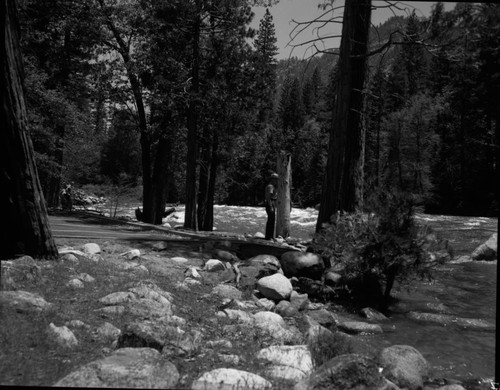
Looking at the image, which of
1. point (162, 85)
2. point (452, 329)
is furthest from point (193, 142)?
point (452, 329)

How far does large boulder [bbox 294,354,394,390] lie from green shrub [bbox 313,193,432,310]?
3748mm

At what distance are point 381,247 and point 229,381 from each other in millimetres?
4371

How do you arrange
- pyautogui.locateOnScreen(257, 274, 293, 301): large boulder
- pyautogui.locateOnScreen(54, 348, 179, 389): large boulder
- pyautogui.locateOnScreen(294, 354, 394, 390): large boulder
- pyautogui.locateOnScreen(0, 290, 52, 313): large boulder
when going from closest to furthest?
pyautogui.locateOnScreen(54, 348, 179, 389): large boulder, pyautogui.locateOnScreen(294, 354, 394, 390): large boulder, pyautogui.locateOnScreen(0, 290, 52, 313): large boulder, pyautogui.locateOnScreen(257, 274, 293, 301): large boulder

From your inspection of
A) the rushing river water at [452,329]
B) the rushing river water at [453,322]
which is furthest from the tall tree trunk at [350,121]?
the rushing river water at [452,329]

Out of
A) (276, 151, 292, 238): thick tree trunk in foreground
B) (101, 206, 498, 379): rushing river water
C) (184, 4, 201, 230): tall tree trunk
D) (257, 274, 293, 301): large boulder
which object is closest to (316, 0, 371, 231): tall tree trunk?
(101, 206, 498, 379): rushing river water

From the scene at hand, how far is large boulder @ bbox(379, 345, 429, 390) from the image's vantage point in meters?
4.09

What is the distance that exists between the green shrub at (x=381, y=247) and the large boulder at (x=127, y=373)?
4525 millimetres

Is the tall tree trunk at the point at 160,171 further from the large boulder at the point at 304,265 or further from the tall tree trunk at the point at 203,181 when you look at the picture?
Answer: the large boulder at the point at 304,265

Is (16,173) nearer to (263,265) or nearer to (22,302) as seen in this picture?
(22,302)

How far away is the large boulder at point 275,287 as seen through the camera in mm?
6789

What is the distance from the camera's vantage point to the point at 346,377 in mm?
3318

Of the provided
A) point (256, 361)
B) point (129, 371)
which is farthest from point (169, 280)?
point (129, 371)

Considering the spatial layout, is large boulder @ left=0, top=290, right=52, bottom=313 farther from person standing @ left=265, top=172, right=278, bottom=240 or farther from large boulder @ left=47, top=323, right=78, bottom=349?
person standing @ left=265, top=172, right=278, bottom=240

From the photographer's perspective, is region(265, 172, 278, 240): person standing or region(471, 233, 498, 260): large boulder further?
region(265, 172, 278, 240): person standing
